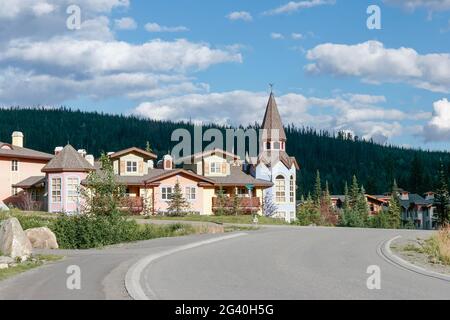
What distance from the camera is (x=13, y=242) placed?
63.2ft

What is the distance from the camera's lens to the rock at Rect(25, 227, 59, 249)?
80.7 ft

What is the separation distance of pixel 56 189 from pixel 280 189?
22.9m

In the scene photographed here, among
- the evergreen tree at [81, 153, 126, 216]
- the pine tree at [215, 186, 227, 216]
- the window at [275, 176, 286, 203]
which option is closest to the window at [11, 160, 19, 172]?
the pine tree at [215, 186, 227, 216]

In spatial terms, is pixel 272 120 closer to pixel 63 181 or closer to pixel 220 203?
pixel 220 203

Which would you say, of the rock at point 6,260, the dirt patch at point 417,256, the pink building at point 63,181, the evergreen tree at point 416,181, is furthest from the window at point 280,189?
the evergreen tree at point 416,181

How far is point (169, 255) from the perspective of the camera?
64.5 ft

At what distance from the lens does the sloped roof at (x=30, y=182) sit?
55688mm

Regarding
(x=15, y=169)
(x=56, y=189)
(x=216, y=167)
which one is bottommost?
(x=56, y=189)

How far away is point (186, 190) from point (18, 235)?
35.9 m

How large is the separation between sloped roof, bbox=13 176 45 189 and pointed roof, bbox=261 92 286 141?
23526 mm

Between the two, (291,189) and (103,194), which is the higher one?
(291,189)

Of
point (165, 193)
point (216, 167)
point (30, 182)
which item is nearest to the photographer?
point (165, 193)

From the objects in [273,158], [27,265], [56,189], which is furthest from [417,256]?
[273,158]
